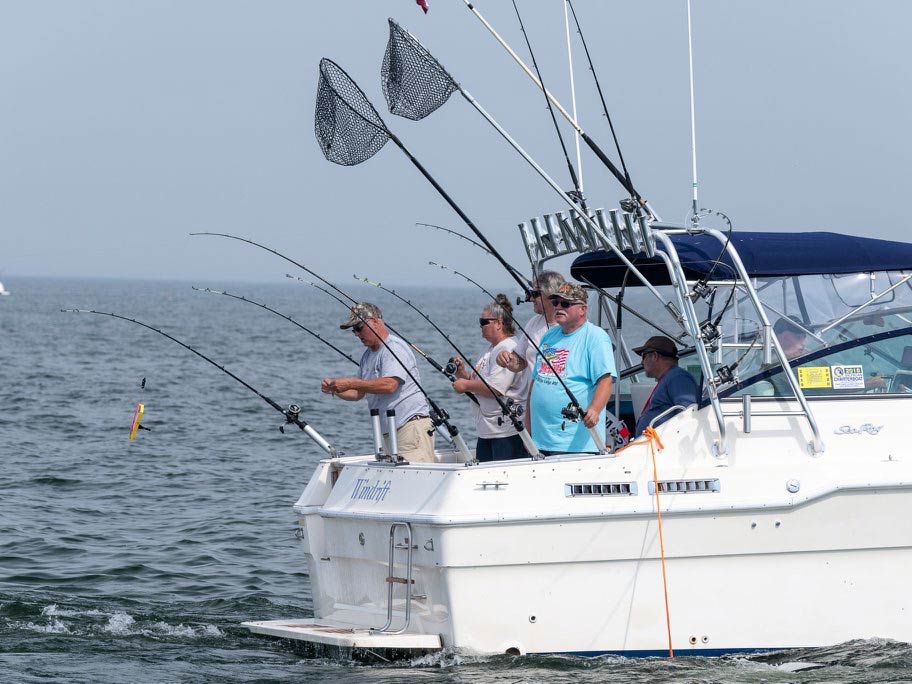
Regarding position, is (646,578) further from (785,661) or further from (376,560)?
(376,560)

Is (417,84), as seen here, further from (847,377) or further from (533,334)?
(847,377)

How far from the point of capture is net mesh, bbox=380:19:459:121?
6.37 metres

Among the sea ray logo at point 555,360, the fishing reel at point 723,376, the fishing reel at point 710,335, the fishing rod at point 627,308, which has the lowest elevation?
the fishing reel at point 723,376

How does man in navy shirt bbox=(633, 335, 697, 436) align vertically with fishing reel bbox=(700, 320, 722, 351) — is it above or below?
below

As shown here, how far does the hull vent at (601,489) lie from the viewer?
6.21m

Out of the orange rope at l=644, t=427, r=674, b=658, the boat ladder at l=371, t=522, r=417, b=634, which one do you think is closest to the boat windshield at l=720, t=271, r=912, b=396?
the orange rope at l=644, t=427, r=674, b=658

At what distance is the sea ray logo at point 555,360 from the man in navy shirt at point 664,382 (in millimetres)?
516

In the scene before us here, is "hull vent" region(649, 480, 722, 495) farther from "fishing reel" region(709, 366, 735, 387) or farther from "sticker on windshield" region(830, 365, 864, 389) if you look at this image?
"sticker on windshield" region(830, 365, 864, 389)

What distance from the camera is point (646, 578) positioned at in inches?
246

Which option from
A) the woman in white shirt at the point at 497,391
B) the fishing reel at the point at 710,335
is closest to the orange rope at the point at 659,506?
the fishing reel at the point at 710,335

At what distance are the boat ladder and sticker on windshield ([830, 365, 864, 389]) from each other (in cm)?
224

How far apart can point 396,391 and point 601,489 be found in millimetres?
1576

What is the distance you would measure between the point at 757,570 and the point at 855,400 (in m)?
1.01

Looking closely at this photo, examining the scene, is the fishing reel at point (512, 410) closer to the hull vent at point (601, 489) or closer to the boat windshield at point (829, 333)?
the hull vent at point (601, 489)
